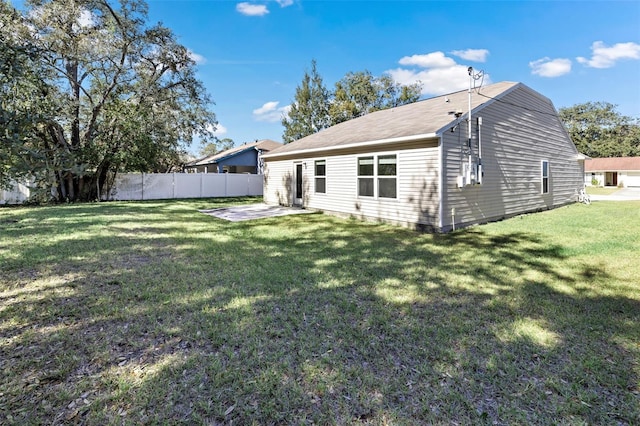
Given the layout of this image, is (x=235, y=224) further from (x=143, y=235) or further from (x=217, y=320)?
(x=217, y=320)

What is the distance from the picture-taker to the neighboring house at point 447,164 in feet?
26.1

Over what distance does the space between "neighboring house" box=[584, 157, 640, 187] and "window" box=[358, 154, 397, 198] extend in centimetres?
3531

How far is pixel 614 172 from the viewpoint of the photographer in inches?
1422

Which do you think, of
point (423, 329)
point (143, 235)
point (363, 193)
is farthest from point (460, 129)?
point (143, 235)

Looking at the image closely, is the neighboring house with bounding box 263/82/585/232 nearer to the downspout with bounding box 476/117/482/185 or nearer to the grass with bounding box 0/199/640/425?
the downspout with bounding box 476/117/482/185

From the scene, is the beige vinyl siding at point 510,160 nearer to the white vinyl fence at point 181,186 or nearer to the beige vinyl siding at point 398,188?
the beige vinyl siding at point 398,188

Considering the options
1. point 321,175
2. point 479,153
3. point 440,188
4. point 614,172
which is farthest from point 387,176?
point 614,172

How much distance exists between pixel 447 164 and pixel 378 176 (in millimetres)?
2026

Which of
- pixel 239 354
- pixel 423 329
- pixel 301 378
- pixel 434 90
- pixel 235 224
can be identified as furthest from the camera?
pixel 434 90

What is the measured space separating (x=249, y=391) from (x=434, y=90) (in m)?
32.4

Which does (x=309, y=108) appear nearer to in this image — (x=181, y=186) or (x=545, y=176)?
(x=181, y=186)

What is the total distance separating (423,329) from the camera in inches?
119

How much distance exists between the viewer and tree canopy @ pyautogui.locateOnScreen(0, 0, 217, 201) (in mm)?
13625

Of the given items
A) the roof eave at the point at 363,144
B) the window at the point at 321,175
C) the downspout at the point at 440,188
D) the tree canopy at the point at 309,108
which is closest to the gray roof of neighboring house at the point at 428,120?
the roof eave at the point at 363,144
